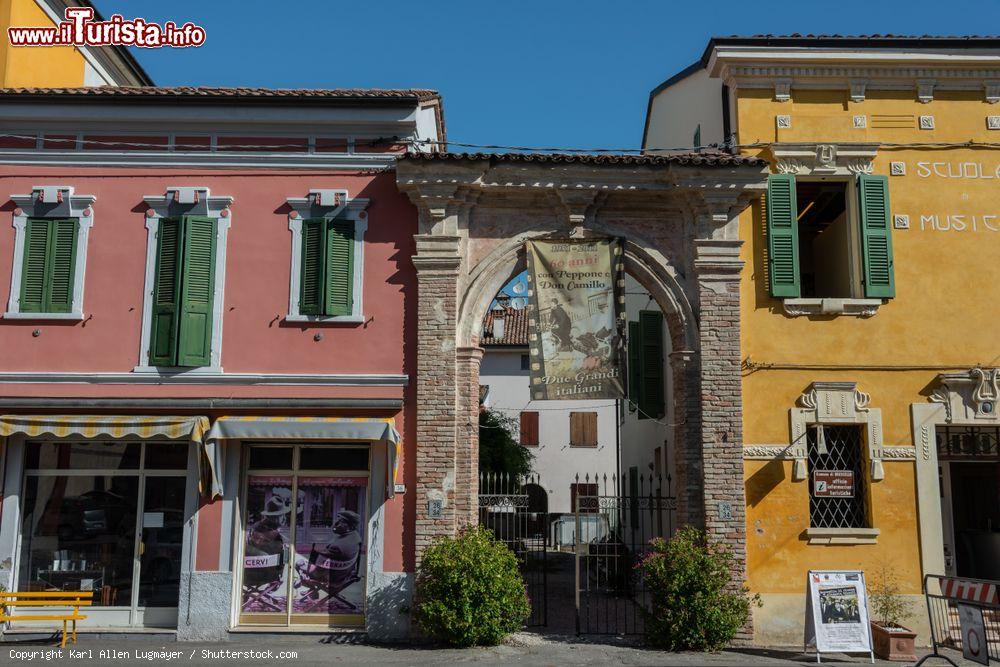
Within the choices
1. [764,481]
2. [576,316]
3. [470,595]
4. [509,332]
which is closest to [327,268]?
[576,316]

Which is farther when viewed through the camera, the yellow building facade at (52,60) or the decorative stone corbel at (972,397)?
the yellow building facade at (52,60)

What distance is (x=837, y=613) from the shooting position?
Result: 1064 cm

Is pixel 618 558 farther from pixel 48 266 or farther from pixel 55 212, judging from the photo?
pixel 55 212

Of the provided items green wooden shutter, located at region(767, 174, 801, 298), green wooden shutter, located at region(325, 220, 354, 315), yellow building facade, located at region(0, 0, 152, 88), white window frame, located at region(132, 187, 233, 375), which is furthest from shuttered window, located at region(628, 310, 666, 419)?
yellow building facade, located at region(0, 0, 152, 88)

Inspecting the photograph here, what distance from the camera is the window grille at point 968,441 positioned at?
1256cm

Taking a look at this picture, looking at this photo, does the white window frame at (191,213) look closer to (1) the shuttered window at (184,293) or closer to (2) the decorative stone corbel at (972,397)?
(1) the shuttered window at (184,293)

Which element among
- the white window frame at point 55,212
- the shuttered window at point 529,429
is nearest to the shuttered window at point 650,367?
the white window frame at point 55,212

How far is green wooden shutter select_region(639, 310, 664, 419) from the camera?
1644 cm

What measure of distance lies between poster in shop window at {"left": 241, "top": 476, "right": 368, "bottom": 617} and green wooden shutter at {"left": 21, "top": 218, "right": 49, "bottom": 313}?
3875mm

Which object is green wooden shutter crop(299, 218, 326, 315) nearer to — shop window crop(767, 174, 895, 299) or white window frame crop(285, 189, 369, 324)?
white window frame crop(285, 189, 369, 324)

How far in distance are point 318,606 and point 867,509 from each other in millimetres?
7536

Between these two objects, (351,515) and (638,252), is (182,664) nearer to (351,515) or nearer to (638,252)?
(351,515)

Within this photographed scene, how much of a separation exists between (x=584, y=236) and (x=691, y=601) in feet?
16.7

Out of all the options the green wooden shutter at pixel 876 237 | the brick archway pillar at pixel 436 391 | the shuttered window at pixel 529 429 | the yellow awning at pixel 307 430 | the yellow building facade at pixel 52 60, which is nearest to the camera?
the yellow awning at pixel 307 430
